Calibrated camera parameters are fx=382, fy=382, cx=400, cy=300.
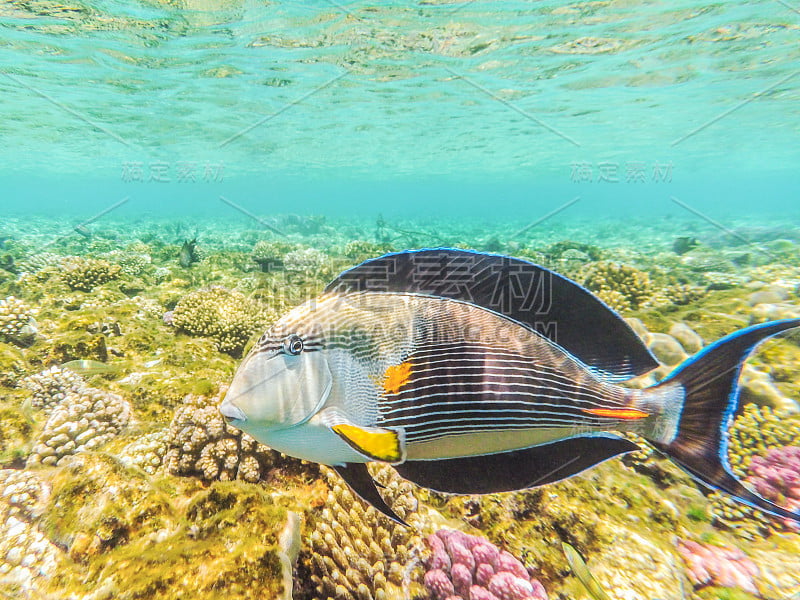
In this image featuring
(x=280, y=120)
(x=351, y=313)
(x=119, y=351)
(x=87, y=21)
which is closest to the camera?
(x=351, y=313)

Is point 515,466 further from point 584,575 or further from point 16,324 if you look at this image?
point 16,324

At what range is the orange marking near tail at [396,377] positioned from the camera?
1.27 m

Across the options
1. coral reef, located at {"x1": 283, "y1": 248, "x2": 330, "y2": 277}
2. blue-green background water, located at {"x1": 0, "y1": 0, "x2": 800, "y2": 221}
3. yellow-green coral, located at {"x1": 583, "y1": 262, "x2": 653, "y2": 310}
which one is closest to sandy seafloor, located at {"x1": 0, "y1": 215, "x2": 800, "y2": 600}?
yellow-green coral, located at {"x1": 583, "y1": 262, "x2": 653, "y2": 310}

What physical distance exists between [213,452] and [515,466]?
7.05ft

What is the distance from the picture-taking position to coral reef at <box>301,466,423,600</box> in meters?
1.86

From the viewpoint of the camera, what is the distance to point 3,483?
248cm

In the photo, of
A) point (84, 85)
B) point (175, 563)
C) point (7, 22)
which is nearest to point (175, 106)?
point (84, 85)

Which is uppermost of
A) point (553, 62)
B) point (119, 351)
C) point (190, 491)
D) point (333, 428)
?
point (553, 62)

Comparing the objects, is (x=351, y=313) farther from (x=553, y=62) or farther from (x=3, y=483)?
(x=553, y=62)

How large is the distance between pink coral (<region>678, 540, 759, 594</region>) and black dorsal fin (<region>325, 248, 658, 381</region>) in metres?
1.75

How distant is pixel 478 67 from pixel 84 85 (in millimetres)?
17714

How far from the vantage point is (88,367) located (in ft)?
12.3

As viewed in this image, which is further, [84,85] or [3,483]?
[84,85]

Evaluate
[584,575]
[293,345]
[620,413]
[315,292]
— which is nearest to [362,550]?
[584,575]
